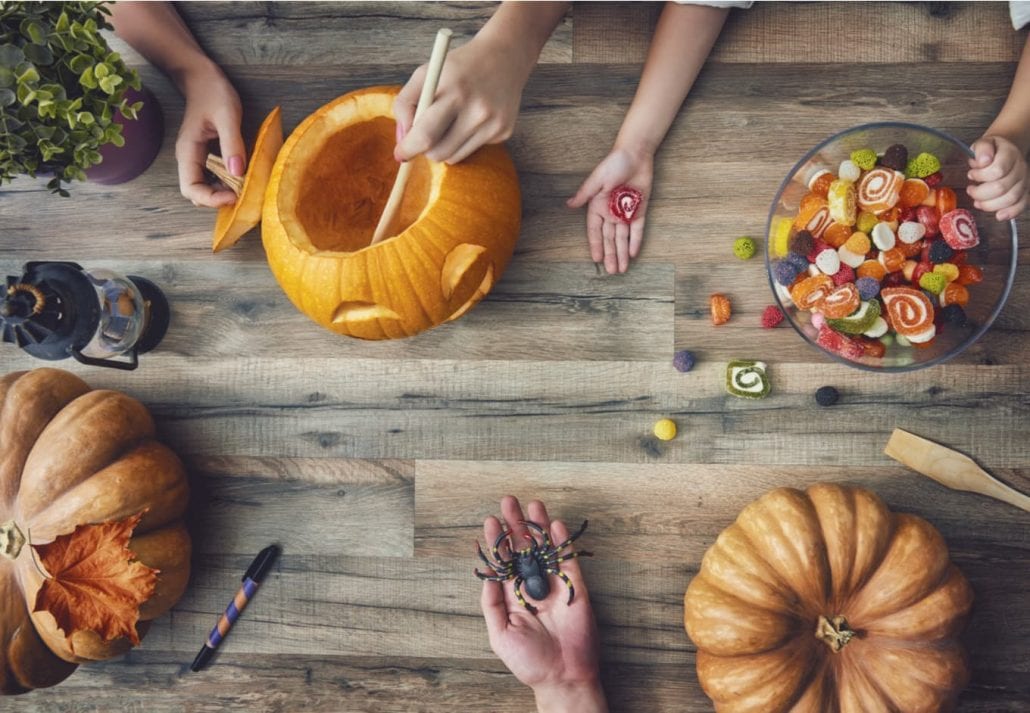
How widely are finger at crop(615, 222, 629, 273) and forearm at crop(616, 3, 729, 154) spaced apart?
0.12m

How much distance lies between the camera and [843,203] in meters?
1.09

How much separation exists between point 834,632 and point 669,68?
869mm

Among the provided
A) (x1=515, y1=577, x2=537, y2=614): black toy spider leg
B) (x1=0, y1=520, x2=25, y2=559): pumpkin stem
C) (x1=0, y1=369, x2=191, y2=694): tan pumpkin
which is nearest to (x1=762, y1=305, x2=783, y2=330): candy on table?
(x1=515, y1=577, x2=537, y2=614): black toy spider leg

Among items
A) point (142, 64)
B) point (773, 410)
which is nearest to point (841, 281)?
point (773, 410)

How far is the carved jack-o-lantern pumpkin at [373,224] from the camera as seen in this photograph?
102cm

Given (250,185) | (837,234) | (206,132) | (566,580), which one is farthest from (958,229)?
(206,132)

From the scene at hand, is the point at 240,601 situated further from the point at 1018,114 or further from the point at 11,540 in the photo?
the point at 1018,114

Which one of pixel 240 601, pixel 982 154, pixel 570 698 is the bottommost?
pixel 240 601

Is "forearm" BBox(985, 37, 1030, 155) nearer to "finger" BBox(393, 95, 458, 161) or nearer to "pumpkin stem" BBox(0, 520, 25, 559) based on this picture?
"finger" BBox(393, 95, 458, 161)

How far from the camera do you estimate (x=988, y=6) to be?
122 centimetres

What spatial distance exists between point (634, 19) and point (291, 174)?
627 mm

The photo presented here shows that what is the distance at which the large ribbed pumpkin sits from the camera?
1.02m

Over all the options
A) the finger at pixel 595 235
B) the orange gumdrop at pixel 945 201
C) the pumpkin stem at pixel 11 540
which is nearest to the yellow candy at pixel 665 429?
the finger at pixel 595 235

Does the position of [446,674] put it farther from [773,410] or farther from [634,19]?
[634,19]
